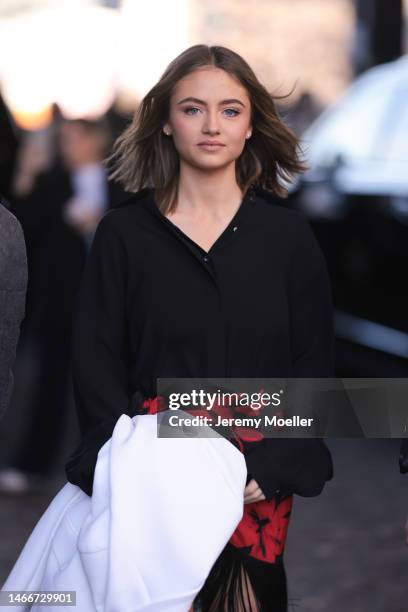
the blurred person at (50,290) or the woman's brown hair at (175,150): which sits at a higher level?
the blurred person at (50,290)

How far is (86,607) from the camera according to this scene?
2975 millimetres

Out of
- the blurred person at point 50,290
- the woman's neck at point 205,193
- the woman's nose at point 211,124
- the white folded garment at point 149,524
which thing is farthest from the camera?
the blurred person at point 50,290

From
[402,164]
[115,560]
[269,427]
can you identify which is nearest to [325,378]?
[269,427]

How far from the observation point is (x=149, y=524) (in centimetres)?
295

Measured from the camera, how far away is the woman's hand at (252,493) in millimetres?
3238

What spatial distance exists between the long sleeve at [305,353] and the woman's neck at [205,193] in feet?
0.64

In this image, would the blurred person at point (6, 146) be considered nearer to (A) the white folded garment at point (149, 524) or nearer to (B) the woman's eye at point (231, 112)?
(B) the woman's eye at point (231, 112)

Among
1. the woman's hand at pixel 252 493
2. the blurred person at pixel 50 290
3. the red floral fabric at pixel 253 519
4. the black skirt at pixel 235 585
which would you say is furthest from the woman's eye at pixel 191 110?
the blurred person at pixel 50 290

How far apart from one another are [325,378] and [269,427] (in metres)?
0.21

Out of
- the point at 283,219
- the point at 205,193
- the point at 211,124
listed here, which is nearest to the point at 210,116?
the point at 211,124

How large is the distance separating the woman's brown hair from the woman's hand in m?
0.69

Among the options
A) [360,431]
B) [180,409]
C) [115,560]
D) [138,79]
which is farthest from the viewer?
[138,79]

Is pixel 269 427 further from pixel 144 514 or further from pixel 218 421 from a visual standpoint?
pixel 144 514

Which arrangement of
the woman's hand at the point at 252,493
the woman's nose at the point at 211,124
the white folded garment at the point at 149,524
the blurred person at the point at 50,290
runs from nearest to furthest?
1. the white folded garment at the point at 149,524
2. the woman's hand at the point at 252,493
3. the woman's nose at the point at 211,124
4. the blurred person at the point at 50,290
